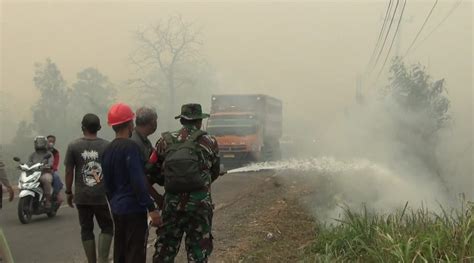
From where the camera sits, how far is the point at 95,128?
4.85 meters

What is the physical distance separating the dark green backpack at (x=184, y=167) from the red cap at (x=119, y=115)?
49 centimetres

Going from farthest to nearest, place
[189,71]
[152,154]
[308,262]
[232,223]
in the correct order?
1. [189,71]
2. [232,223]
3. [308,262]
4. [152,154]

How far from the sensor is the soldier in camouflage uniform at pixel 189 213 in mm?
3760

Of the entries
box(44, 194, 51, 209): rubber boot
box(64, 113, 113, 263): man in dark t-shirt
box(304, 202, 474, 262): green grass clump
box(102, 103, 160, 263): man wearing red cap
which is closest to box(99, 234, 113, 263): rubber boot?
box(64, 113, 113, 263): man in dark t-shirt

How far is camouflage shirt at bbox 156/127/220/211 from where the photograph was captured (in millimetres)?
3746

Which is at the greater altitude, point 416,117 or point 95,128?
point 95,128

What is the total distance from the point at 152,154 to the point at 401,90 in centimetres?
1157

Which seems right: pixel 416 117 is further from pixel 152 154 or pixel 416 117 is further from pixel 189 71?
pixel 189 71

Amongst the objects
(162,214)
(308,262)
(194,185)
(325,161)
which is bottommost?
(325,161)

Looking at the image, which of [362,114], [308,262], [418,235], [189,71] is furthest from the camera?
[189,71]

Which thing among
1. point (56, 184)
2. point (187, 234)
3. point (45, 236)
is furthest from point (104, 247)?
point (56, 184)

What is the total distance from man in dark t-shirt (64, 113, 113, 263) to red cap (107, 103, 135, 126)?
91cm

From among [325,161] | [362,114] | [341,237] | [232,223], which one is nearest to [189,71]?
[325,161]

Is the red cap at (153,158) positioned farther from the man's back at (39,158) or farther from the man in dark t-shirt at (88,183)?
the man's back at (39,158)
